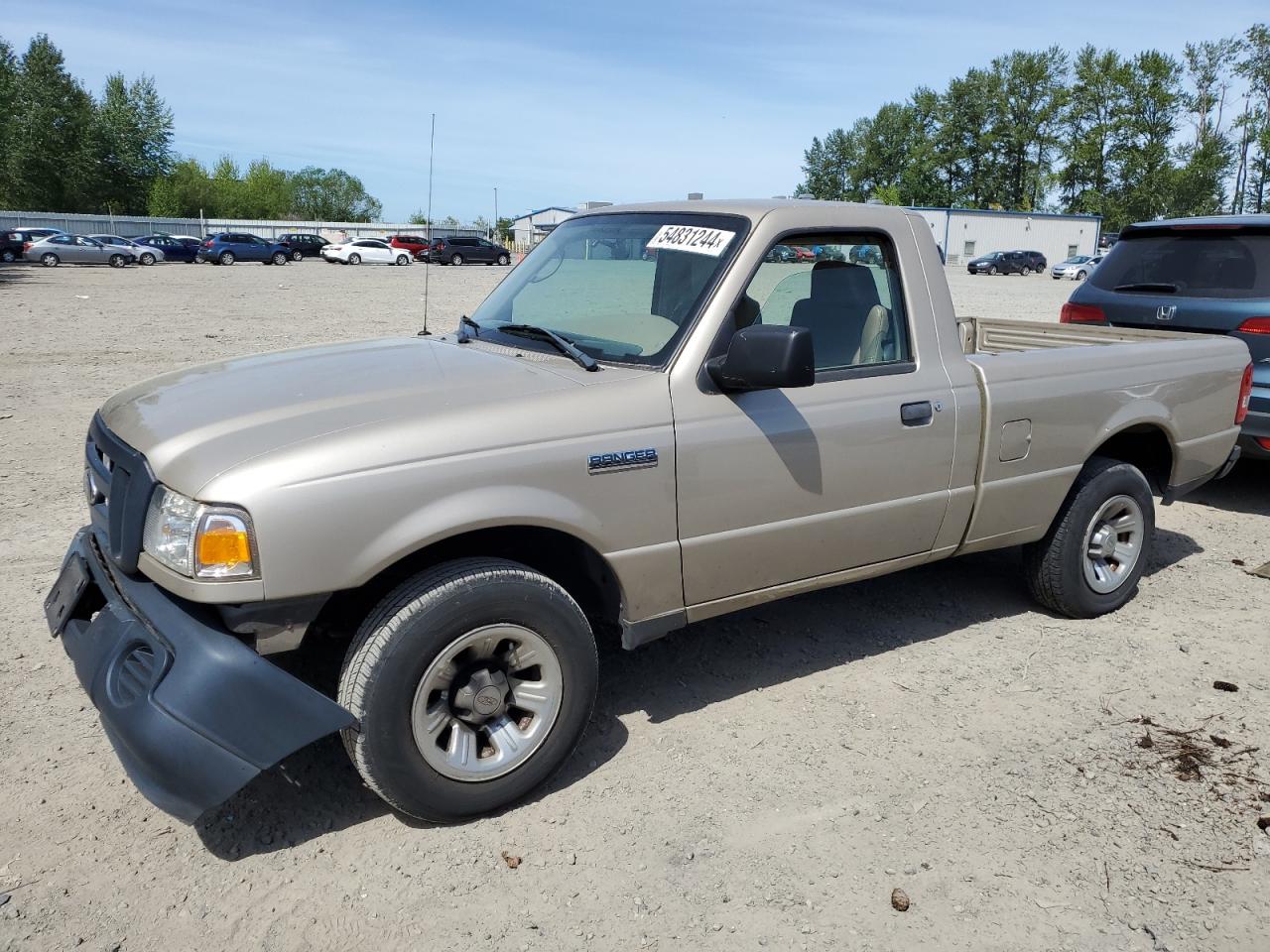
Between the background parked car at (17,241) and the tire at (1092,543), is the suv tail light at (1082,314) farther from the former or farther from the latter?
the background parked car at (17,241)

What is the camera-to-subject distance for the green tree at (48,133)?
72375 mm

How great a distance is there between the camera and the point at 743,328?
3.60 metres

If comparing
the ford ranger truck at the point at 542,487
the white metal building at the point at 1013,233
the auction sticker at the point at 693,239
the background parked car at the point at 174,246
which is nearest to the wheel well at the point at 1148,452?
the ford ranger truck at the point at 542,487

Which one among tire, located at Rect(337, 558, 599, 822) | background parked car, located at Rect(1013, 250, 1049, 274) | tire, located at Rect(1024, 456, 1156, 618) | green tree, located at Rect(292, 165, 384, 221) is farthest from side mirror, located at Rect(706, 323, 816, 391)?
green tree, located at Rect(292, 165, 384, 221)

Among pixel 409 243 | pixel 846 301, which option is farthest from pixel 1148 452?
pixel 409 243

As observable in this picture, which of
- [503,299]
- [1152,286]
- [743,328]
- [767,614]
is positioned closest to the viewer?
[743,328]

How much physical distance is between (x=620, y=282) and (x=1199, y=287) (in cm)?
488

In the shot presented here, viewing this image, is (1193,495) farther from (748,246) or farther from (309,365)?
(309,365)

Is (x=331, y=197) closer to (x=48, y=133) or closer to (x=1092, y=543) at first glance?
(x=48, y=133)

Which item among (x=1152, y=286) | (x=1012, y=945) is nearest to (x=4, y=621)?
(x=1012, y=945)

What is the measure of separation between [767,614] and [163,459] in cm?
300

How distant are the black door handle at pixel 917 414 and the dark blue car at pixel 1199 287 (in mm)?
3799

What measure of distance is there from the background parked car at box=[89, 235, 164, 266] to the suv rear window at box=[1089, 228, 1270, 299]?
4429 cm

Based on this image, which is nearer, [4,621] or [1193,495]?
[4,621]
